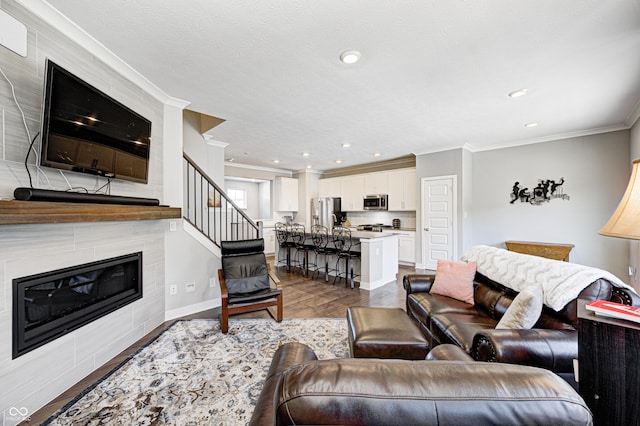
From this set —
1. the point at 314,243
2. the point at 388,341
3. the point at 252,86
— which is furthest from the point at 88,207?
the point at 314,243

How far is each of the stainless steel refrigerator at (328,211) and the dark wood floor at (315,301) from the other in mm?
2816

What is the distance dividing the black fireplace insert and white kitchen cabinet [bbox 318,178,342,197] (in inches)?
237

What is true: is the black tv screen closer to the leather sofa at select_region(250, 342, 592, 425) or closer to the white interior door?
the leather sofa at select_region(250, 342, 592, 425)

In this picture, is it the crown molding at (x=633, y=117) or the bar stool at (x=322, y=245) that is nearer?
the crown molding at (x=633, y=117)

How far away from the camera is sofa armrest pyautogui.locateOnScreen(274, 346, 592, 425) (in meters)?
0.61

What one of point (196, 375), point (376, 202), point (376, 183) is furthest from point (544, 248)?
point (196, 375)

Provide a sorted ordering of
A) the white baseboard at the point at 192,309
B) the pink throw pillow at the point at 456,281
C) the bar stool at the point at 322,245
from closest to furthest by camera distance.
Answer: the pink throw pillow at the point at 456,281 → the white baseboard at the point at 192,309 → the bar stool at the point at 322,245

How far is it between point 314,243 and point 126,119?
12.2 feet

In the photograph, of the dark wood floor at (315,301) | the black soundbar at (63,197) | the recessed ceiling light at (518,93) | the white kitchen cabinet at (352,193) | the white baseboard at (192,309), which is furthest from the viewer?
the white kitchen cabinet at (352,193)

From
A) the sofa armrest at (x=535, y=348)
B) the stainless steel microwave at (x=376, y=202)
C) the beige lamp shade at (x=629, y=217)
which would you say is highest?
the stainless steel microwave at (x=376, y=202)

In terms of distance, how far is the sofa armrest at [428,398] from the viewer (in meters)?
0.61

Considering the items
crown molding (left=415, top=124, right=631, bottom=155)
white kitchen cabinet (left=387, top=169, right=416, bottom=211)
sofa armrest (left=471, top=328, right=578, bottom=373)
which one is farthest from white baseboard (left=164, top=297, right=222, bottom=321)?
crown molding (left=415, top=124, right=631, bottom=155)

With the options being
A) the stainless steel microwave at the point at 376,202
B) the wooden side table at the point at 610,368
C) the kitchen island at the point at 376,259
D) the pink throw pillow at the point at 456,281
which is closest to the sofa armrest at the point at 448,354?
the wooden side table at the point at 610,368

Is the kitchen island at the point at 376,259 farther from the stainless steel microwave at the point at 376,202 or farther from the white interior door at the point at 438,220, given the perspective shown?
the stainless steel microwave at the point at 376,202
